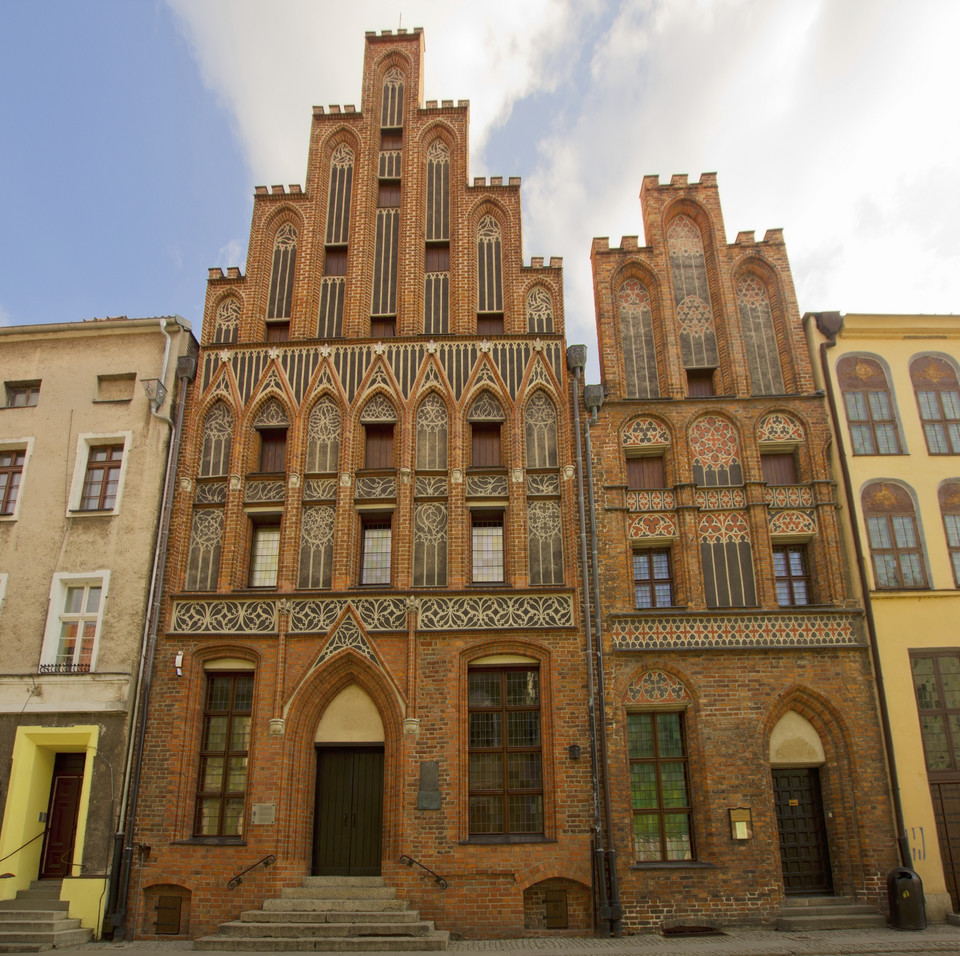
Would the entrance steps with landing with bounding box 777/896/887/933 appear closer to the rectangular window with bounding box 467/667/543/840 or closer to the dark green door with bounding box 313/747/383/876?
the rectangular window with bounding box 467/667/543/840

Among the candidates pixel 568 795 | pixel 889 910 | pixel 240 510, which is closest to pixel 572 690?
pixel 568 795

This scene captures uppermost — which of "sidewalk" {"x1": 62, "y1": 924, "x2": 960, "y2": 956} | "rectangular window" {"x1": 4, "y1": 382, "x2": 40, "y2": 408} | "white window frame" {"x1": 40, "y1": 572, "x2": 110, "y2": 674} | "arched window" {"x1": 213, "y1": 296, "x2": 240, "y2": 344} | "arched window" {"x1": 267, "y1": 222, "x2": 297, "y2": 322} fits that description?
"arched window" {"x1": 267, "y1": 222, "x2": 297, "y2": 322}

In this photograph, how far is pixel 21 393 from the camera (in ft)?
65.0

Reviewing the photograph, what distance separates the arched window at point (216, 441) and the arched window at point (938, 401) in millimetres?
16733

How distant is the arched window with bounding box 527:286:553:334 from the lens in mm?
19125

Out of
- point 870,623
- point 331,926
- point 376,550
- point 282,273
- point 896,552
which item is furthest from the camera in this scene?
point 282,273

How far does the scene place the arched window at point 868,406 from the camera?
1825cm

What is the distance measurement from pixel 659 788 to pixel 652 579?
4416 mm

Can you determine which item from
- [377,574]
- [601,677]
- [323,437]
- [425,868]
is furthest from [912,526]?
[323,437]

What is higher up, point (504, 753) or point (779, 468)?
point (779, 468)

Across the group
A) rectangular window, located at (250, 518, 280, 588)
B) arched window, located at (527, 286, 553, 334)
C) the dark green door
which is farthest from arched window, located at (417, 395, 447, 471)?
the dark green door

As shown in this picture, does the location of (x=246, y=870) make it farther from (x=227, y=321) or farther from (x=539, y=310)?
(x=539, y=310)

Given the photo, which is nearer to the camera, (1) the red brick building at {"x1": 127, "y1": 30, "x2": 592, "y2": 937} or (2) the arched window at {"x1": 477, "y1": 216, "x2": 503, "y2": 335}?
(1) the red brick building at {"x1": 127, "y1": 30, "x2": 592, "y2": 937}

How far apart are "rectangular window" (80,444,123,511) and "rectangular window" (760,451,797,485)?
50.7 feet
